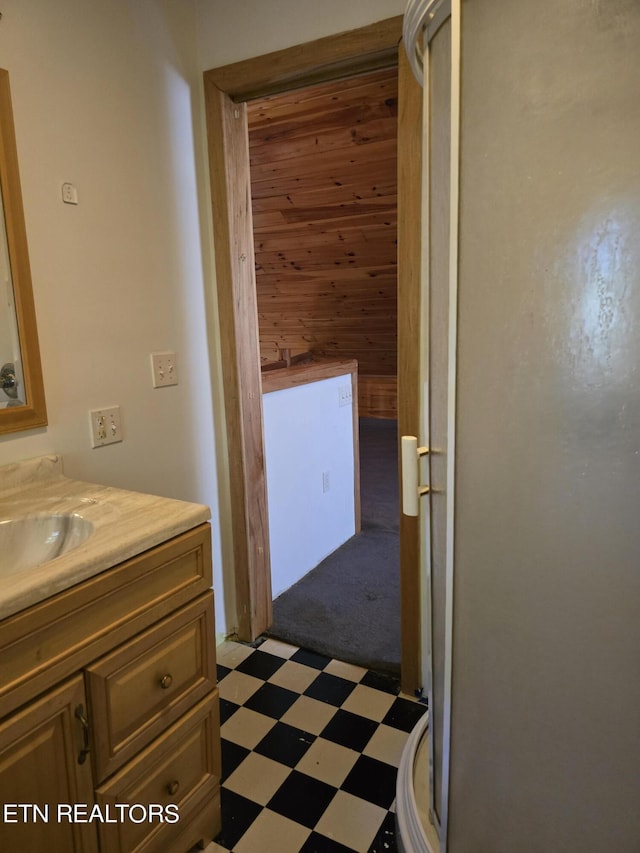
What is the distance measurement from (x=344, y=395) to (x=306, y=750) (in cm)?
180

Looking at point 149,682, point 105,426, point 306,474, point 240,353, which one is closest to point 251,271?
point 240,353

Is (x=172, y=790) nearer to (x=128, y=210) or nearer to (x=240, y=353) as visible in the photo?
(x=240, y=353)

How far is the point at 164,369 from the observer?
1852 millimetres

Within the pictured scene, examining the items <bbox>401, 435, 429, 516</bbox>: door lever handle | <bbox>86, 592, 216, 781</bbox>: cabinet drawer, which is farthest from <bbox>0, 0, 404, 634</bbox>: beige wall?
<bbox>401, 435, 429, 516</bbox>: door lever handle

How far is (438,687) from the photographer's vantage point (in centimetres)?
115

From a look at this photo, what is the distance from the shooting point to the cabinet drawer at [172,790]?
3.67ft

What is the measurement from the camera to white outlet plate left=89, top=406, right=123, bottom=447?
1.62 m

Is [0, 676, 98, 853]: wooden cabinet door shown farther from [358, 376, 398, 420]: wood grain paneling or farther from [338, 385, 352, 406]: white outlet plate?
[358, 376, 398, 420]: wood grain paneling

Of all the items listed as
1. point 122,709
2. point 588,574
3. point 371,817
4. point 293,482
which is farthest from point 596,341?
point 293,482

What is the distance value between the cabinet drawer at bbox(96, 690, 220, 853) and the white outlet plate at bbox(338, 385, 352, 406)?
1.90 m

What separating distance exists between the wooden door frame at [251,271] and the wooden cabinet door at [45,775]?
3.71 ft

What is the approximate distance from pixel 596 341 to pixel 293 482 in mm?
1959

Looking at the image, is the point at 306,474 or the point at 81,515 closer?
the point at 81,515

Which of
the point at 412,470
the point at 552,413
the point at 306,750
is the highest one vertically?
the point at 552,413
